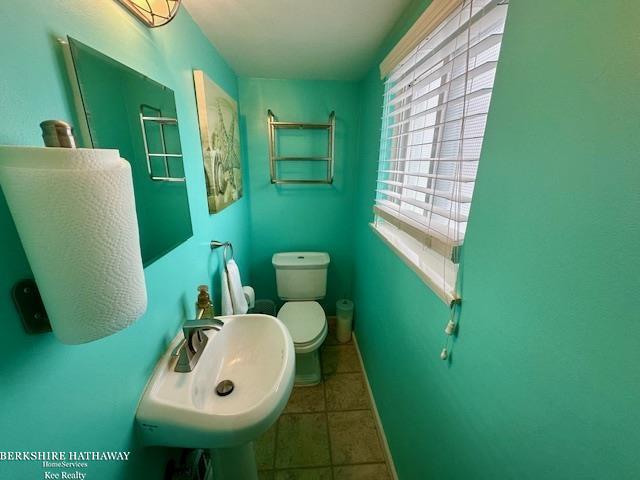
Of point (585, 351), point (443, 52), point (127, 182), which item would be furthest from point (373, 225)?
point (127, 182)

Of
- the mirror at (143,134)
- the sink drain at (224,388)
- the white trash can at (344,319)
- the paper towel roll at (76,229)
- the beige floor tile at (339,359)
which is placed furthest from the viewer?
the white trash can at (344,319)

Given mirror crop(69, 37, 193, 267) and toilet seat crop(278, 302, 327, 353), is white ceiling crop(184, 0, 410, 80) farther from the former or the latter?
toilet seat crop(278, 302, 327, 353)

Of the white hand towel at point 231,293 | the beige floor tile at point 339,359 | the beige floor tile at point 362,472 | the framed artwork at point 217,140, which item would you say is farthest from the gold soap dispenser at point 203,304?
the beige floor tile at point 339,359

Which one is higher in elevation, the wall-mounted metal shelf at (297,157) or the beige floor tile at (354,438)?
the wall-mounted metal shelf at (297,157)

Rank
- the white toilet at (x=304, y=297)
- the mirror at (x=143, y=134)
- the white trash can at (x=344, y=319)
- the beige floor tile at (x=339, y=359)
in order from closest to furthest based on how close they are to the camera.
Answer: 1. the mirror at (x=143, y=134)
2. the white toilet at (x=304, y=297)
3. the beige floor tile at (x=339, y=359)
4. the white trash can at (x=344, y=319)

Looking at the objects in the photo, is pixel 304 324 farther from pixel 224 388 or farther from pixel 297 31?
pixel 297 31

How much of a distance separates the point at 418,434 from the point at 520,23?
131 cm

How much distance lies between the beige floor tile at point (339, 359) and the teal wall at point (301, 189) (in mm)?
399

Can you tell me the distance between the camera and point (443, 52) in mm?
798

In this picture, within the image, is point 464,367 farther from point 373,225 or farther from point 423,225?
point 373,225

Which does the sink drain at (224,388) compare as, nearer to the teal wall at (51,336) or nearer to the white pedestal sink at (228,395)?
the white pedestal sink at (228,395)

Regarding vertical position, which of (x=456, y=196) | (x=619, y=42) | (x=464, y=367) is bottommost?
(x=464, y=367)

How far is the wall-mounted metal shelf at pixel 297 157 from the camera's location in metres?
1.81

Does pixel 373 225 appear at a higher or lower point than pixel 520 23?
lower
